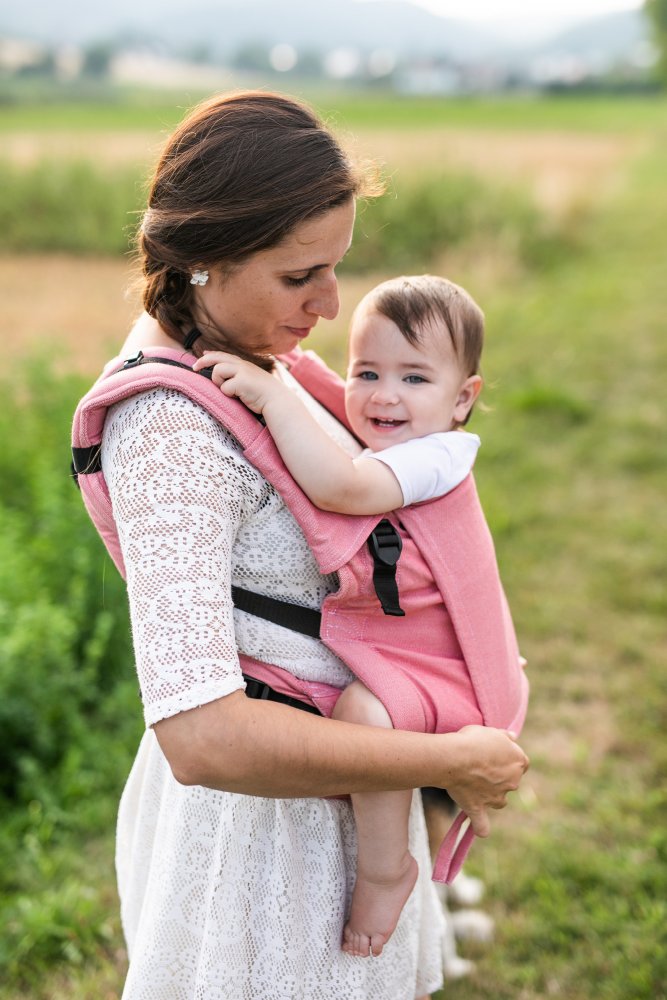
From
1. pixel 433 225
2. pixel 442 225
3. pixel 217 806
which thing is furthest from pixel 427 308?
pixel 433 225

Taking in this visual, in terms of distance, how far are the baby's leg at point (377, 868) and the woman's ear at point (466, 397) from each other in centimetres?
55

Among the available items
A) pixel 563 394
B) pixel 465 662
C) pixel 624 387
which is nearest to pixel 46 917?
pixel 465 662

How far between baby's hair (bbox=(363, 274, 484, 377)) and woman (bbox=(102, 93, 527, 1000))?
0.54 feet

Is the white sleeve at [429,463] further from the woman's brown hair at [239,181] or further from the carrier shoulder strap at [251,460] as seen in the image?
the woman's brown hair at [239,181]

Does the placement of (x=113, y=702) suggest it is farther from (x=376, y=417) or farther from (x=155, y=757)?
(x=376, y=417)

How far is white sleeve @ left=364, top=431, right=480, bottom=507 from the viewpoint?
4.87 feet

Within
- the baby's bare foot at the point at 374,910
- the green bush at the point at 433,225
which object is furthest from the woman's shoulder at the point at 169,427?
the green bush at the point at 433,225

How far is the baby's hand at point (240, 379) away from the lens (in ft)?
4.37

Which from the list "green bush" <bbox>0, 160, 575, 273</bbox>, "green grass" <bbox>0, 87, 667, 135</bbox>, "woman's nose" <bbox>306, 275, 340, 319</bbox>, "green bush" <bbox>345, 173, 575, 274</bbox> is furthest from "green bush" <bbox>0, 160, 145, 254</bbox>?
"woman's nose" <bbox>306, 275, 340, 319</bbox>

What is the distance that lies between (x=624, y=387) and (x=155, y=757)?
21.2ft

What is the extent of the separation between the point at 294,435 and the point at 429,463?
27cm

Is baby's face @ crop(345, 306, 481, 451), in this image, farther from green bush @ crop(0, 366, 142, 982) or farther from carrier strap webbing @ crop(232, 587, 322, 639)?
green bush @ crop(0, 366, 142, 982)

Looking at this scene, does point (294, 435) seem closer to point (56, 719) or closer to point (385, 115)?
point (56, 719)

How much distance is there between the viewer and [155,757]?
1.72 metres
